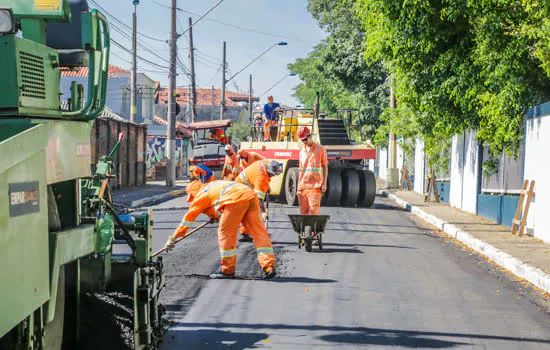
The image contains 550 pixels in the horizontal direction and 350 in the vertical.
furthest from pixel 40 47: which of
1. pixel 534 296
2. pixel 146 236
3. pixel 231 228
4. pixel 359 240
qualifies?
pixel 359 240

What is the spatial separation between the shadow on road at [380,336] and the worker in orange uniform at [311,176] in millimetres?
5933

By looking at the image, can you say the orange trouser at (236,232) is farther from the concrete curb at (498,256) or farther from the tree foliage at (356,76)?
the tree foliage at (356,76)

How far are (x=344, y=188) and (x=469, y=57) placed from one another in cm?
647

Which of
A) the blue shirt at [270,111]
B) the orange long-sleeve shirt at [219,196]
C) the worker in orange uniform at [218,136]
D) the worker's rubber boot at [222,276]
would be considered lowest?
the worker's rubber boot at [222,276]

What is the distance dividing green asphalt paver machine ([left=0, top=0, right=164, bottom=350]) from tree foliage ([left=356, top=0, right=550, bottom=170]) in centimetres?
851

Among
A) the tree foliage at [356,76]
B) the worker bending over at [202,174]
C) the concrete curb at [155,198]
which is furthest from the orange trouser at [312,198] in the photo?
the tree foliage at [356,76]

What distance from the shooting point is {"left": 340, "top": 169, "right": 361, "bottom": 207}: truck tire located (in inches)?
778

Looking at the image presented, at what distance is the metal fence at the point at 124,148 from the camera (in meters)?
23.0

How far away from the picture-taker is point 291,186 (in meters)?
19.9

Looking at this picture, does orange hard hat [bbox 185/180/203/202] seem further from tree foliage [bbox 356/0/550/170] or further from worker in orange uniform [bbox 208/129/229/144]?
worker in orange uniform [bbox 208/129/229/144]

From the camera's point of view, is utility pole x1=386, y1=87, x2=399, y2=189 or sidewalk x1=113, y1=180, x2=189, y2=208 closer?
sidewalk x1=113, y1=180, x2=189, y2=208

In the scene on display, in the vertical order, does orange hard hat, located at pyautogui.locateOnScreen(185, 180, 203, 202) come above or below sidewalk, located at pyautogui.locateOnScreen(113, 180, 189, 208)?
above

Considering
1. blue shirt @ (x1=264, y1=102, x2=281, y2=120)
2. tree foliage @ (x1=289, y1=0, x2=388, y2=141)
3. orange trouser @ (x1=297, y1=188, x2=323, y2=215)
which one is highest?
tree foliage @ (x1=289, y1=0, x2=388, y2=141)

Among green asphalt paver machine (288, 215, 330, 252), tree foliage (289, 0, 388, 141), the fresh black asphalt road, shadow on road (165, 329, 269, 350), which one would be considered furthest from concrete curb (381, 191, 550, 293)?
tree foliage (289, 0, 388, 141)
